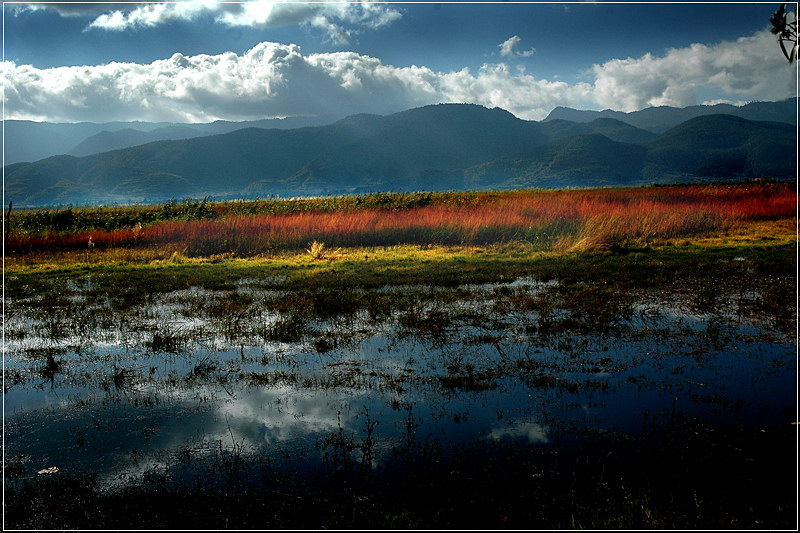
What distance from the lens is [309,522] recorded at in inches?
191

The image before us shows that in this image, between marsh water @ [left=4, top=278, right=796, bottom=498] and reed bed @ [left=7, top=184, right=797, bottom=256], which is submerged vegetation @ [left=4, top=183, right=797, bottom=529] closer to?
marsh water @ [left=4, top=278, right=796, bottom=498]

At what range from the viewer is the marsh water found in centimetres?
622

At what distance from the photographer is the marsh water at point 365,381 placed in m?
6.22

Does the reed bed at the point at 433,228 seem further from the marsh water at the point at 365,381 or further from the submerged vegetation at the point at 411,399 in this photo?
the marsh water at the point at 365,381

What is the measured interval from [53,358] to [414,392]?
6.98 metres

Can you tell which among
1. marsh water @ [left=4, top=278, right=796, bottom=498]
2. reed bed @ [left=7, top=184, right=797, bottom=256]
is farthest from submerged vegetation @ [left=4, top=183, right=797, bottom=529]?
reed bed @ [left=7, top=184, right=797, bottom=256]

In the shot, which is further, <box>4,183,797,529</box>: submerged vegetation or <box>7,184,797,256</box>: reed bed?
<box>7,184,797,256</box>: reed bed

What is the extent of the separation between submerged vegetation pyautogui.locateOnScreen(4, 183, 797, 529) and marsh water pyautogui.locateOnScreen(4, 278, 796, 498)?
0.04 metres

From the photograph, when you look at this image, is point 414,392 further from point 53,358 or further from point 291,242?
point 291,242

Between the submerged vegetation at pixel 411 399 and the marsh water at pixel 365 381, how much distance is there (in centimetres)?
4

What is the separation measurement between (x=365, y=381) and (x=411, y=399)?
3.31ft

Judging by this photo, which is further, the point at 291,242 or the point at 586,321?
the point at 291,242

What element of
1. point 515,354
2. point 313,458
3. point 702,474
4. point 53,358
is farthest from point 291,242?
point 702,474

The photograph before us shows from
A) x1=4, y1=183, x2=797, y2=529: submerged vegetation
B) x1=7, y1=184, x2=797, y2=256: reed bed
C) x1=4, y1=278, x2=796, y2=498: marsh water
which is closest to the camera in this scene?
x1=4, y1=183, x2=797, y2=529: submerged vegetation
